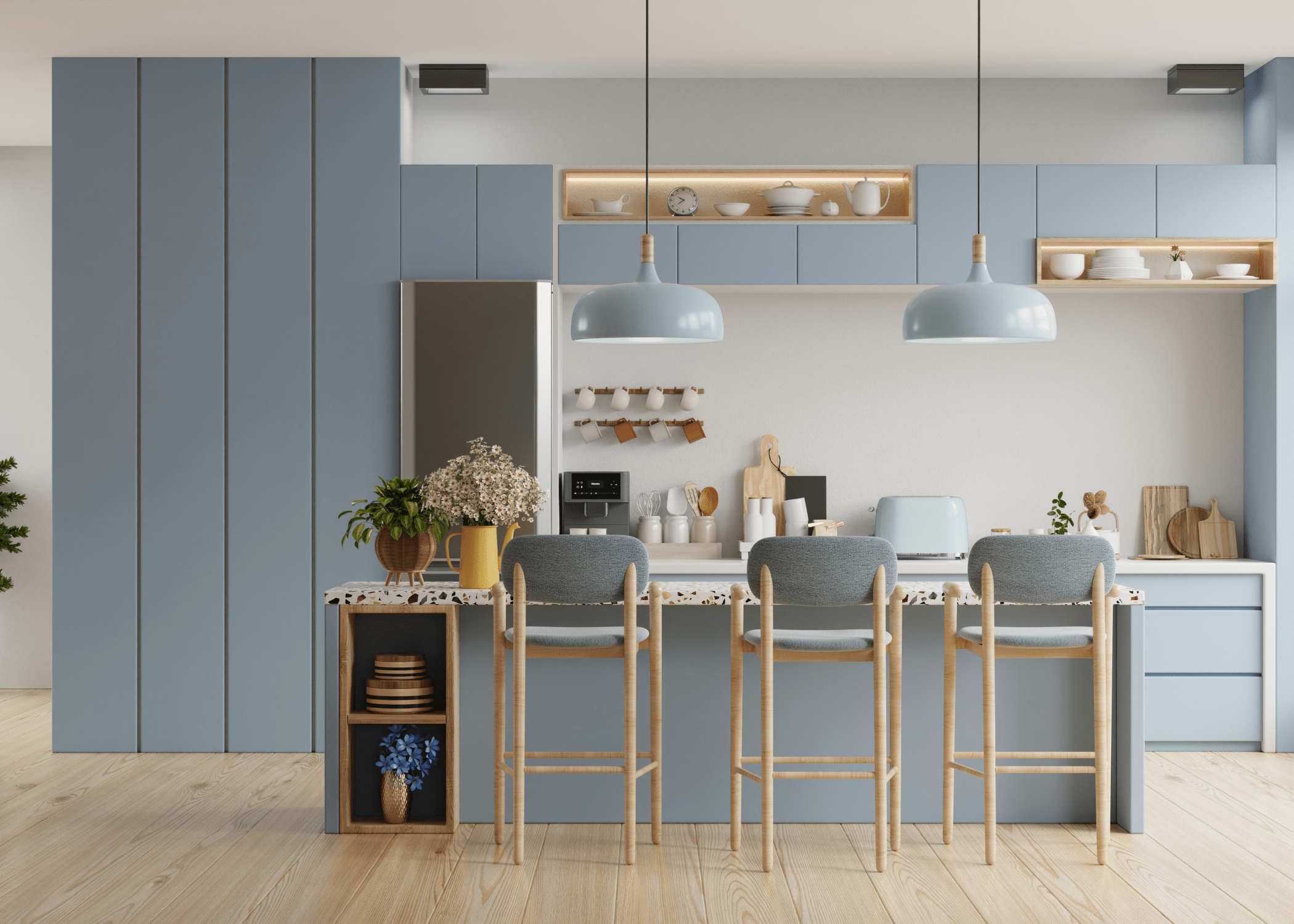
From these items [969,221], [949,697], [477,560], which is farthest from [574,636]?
[969,221]

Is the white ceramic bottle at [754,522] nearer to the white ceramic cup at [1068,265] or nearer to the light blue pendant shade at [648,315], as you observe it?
the white ceramic cup at [1068,265]

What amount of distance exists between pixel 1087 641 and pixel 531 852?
1.80 m

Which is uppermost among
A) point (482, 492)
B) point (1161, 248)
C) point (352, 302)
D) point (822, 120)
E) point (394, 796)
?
point (822, 120)

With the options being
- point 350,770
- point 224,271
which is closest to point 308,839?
point 350,770

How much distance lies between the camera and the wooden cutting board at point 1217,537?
16.4 ft

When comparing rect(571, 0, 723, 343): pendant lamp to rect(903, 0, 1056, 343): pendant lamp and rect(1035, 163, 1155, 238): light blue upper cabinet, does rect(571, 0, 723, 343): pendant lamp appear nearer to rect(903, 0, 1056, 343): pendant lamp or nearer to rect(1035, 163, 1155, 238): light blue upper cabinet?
rect(903, 0, 1056, 343): pendant lamp

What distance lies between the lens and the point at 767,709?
3.19 metres

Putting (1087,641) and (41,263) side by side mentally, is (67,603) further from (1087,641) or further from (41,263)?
(1087,641)

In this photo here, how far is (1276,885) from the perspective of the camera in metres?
3.04

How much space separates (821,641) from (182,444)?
298cm

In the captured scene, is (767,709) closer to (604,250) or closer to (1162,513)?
(604,250)

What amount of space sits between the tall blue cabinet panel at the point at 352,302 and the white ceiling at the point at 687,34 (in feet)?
0.77

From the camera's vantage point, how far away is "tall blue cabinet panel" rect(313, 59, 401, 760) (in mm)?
4621

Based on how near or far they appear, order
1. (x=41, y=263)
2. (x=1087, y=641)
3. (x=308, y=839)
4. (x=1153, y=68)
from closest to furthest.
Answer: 1. (x=1087, y=641)
2. (x=308, y=839)
3. (x=1153, y=68)
4. (x=41, y=263)
